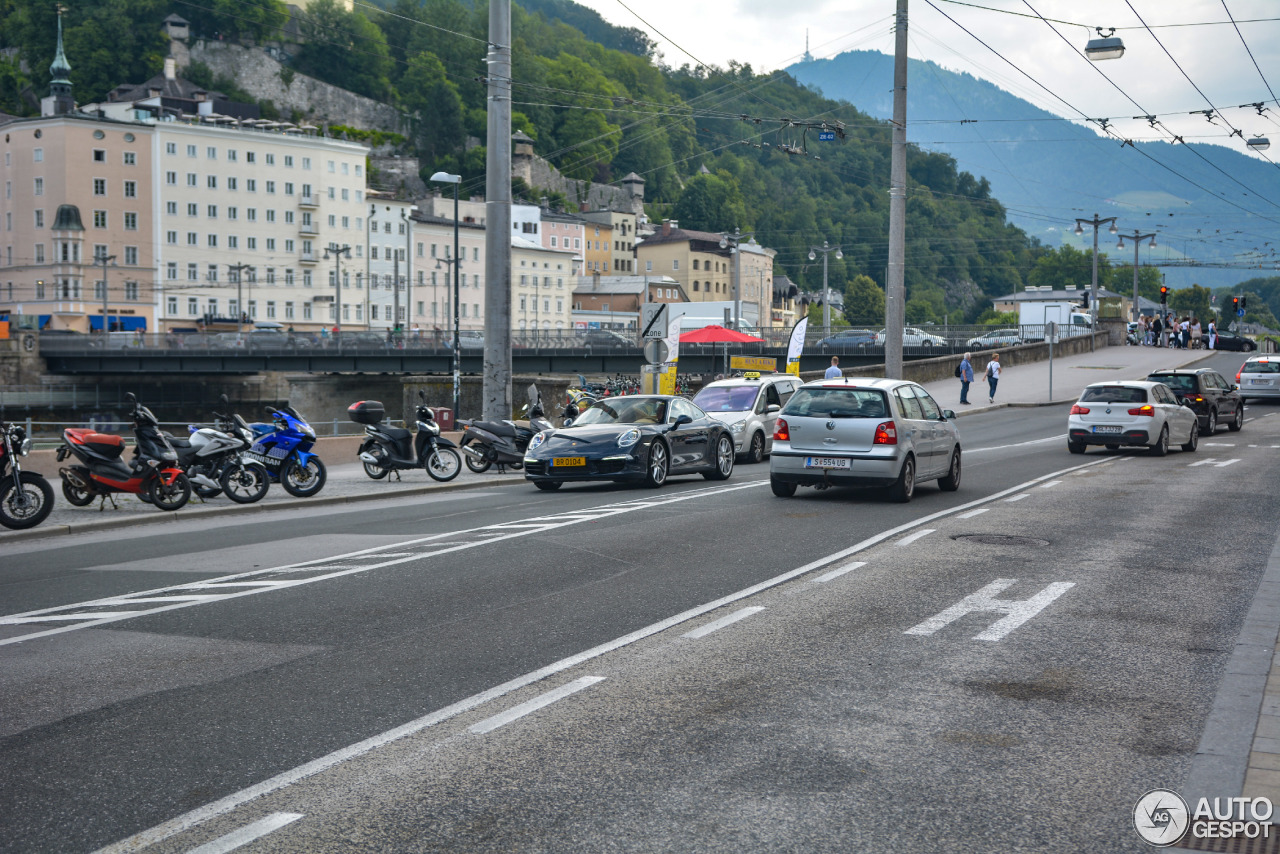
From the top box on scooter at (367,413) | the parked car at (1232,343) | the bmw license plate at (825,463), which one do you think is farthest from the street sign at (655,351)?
the parked car at (1232,343)

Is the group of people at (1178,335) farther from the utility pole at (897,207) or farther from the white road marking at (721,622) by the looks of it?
the white road marking at (721,622)

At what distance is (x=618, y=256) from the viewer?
168 m

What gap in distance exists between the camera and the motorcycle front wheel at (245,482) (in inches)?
673

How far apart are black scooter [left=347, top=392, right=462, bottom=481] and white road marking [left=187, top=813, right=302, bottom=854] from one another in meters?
16.3

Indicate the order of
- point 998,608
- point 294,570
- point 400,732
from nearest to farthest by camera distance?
point 400,732, point 998,608, point 294,570

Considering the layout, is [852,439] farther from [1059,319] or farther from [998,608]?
[1059,319]

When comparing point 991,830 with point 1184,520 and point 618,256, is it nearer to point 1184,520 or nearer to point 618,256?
point 1184,520

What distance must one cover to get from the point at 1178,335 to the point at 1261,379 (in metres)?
28.8

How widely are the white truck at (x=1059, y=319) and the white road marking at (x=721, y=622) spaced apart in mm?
47092

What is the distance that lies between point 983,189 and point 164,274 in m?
113

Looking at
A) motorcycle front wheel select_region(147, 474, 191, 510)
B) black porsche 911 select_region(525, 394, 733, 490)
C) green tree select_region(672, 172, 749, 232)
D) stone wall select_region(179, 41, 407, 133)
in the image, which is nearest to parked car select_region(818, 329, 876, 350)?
black porsche 911 select_region(525, 394, 733, 490)

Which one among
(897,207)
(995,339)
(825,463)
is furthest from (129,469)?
(995,339)

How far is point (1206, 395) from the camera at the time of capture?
101 feet

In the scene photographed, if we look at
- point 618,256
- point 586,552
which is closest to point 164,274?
point 618,256
